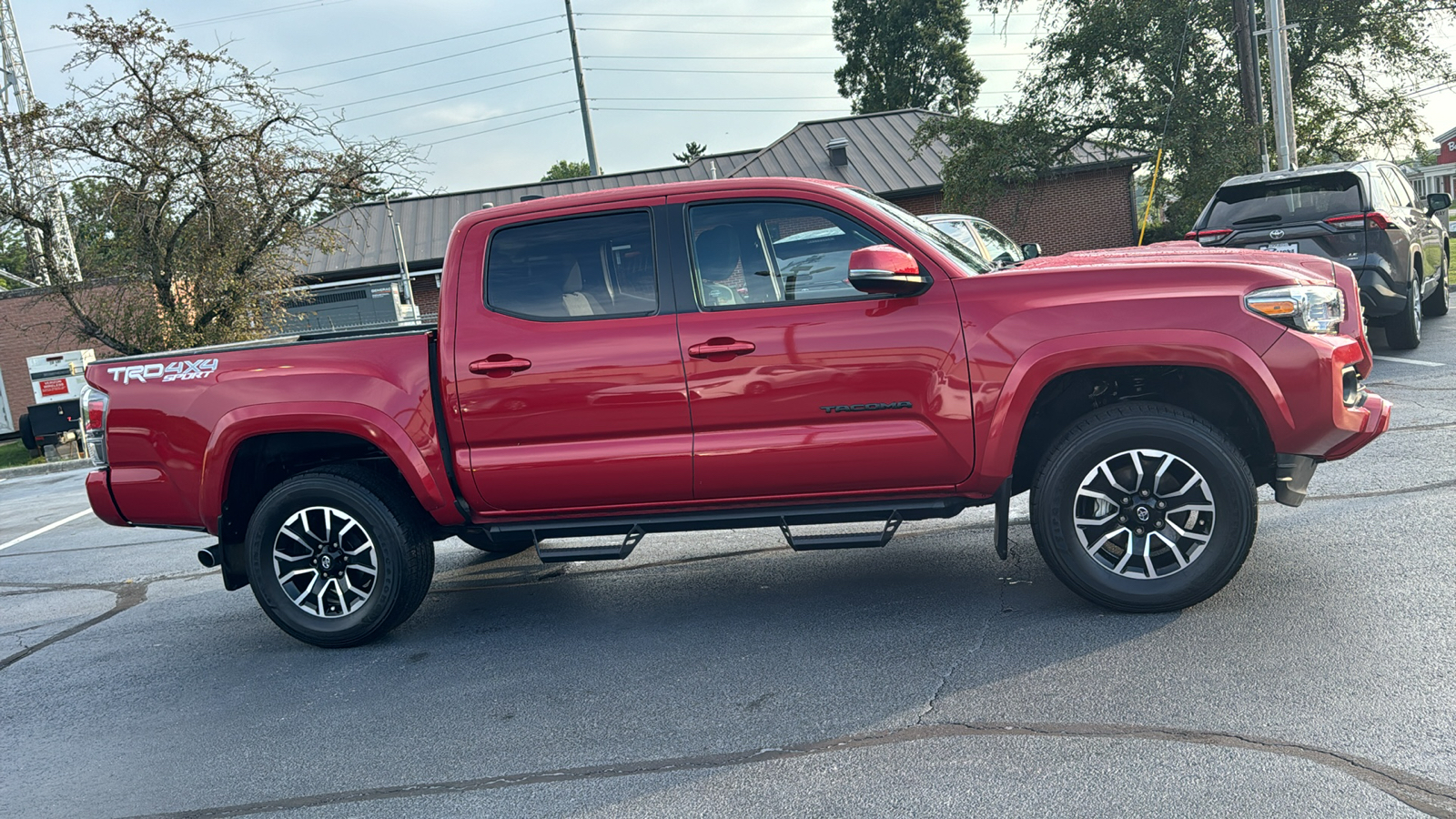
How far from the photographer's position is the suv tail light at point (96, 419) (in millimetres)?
5191

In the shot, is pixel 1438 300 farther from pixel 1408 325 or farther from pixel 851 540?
pixel 851 540

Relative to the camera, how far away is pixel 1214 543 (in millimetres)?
4285

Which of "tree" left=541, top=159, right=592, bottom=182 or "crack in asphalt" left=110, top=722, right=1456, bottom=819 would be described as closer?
"crack in asphalt" left=110, top=722, right=1456, bottom=819

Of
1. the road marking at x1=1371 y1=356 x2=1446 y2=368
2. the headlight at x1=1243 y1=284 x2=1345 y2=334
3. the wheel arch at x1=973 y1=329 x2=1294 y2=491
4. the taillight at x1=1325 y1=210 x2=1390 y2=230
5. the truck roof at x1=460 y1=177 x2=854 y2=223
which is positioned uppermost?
the truck roof at x1=460 y1=177 x2=854 y2=223

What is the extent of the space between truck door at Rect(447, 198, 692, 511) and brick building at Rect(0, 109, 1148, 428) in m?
24.5

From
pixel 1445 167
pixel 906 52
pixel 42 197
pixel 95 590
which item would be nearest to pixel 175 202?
pixel 42 197

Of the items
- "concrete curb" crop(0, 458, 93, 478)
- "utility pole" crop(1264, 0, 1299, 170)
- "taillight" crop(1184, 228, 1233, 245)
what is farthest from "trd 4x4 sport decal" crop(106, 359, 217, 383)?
"utility pole" crop(1264, 0, 1299, 170)

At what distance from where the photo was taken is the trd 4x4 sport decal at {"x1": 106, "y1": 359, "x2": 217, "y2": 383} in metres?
5.07

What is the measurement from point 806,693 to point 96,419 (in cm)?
375

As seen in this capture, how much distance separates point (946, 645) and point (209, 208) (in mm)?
17673

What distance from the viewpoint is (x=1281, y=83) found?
18.5 m

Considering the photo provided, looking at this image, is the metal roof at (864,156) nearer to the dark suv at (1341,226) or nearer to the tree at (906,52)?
the tree at (906,52)

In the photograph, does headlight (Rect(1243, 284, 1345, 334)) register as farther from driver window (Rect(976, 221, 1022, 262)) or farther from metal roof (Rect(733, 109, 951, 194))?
metal roof (Rect(733, 109, 951, 194))

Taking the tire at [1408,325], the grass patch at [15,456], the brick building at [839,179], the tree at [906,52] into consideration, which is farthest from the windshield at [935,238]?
the tree at [906,52]
